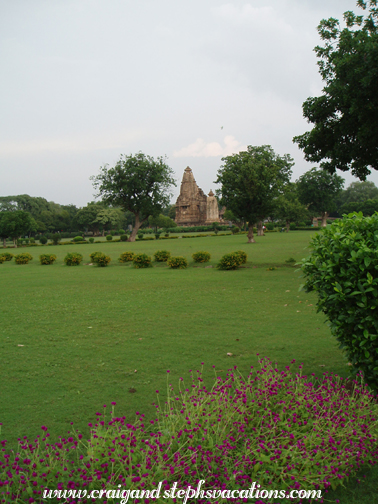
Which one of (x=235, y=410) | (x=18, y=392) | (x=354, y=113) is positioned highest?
(x=354, y=113)

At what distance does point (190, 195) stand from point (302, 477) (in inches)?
2604

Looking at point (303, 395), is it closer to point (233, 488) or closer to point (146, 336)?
point (233, 488)

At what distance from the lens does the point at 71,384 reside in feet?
14.4

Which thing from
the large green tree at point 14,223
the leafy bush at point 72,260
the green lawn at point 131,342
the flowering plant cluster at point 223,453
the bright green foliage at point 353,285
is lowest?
the green lawn at point 131,342

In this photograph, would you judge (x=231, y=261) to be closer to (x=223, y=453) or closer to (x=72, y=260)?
(x=72, y=260)

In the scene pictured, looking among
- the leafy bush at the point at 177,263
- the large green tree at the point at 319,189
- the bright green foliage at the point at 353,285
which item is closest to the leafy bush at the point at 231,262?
the leafy bush at the point at 177,263

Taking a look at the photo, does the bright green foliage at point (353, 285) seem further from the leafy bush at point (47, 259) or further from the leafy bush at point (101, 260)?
the leafy bush at point (47, 259)

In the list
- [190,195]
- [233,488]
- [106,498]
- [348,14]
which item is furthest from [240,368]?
[190,195]

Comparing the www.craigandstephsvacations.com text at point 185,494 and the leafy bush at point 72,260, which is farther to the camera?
the leafy bush at point 72,260

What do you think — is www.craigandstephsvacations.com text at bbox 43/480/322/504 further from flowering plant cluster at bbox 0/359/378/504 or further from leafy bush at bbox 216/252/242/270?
leafy bush at bbox 216/252/242/270

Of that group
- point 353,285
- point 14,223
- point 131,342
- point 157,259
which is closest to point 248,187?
point 157,259

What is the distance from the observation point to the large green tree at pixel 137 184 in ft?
130

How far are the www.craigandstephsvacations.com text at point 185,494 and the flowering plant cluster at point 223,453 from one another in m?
0.04

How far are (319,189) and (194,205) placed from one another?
2112 cm
